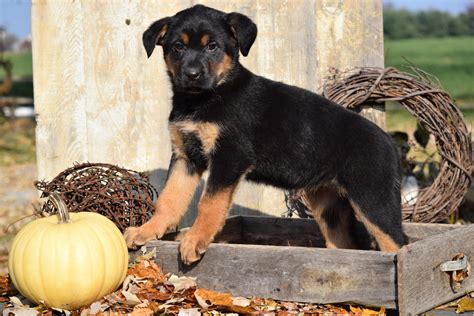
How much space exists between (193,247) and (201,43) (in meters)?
1.25

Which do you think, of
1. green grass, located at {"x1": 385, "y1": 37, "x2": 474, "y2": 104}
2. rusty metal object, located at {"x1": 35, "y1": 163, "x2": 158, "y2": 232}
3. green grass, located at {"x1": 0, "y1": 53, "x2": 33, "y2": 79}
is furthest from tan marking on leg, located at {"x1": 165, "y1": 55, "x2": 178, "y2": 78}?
green grass, located at {"x1": 0, "y1": 53, "x2": 33, "y2": 79}

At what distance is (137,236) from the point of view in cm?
475

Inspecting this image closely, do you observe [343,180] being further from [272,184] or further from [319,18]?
[319,18]

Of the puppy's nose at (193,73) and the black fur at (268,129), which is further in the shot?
the black fur at (268,129)

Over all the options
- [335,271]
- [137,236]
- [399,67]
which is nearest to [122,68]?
[137,236]

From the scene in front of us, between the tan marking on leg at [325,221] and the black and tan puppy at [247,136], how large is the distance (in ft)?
0.85

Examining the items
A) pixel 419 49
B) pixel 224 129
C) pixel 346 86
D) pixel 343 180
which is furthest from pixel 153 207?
pixel 419 49

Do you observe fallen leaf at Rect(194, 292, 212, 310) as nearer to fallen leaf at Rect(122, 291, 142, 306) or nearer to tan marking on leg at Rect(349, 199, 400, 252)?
fallen leaf at Rect(122, 291, 142, 306)

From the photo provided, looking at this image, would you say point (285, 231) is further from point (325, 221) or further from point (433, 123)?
point (433, 123)

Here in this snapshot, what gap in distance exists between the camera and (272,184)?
504 cm

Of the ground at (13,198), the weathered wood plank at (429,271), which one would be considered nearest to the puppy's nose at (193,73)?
the weathered wood plank at (429,271)

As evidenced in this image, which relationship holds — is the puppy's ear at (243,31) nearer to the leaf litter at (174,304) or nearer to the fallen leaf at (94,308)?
the leaf litter at (174,304)

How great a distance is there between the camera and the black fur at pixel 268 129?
15.6 ft

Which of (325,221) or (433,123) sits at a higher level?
(433,123)
